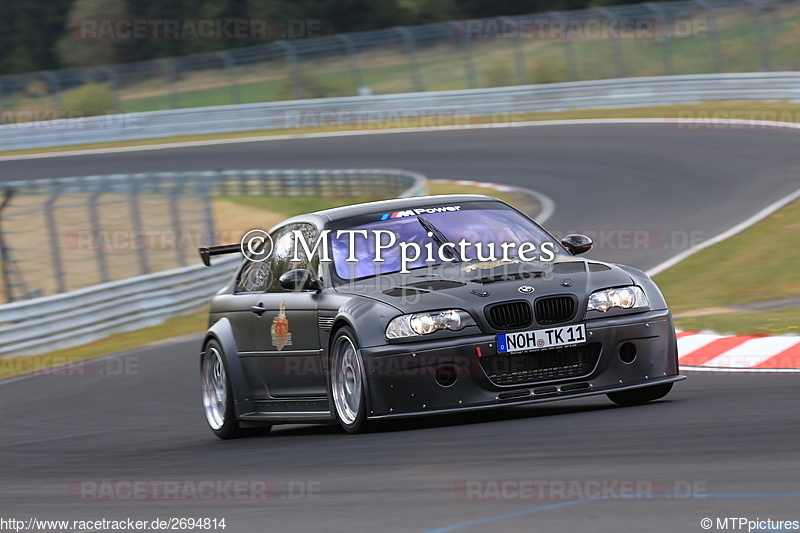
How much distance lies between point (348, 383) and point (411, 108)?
2921cm

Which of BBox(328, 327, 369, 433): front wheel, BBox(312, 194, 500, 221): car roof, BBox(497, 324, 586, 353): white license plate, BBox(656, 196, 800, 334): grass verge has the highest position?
BBox(312, 194, 500, 221): car roof

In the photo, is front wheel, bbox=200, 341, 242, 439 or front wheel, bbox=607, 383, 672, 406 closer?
front wheel, bbox=607, 383, 672, 406

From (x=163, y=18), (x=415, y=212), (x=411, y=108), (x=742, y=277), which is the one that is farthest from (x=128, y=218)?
(x=163, y=18)

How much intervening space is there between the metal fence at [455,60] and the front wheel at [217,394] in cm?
2567

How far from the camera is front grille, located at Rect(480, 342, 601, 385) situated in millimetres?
7262

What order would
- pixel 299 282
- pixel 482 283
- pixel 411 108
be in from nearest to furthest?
pixel 482 283 < pixel 299 282 < pixel 411 108

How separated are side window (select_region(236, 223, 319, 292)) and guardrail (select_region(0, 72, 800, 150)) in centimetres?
2297

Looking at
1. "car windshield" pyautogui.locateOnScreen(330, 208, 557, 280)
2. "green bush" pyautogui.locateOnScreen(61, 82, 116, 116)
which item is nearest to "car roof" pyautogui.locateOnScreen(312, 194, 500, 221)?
"car windshield" pyautogui.locateOnScreen(330, 208, 557, 280)

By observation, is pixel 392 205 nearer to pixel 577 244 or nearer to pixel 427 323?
pixel 577 244

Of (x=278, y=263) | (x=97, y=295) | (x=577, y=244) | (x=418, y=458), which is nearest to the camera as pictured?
(x=418, y=458)

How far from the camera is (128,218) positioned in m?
19.0

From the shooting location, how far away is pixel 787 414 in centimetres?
663

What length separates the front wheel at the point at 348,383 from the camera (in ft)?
24.2

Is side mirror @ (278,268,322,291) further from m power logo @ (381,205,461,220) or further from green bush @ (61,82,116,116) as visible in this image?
green bush @ (61,82,116,116)
